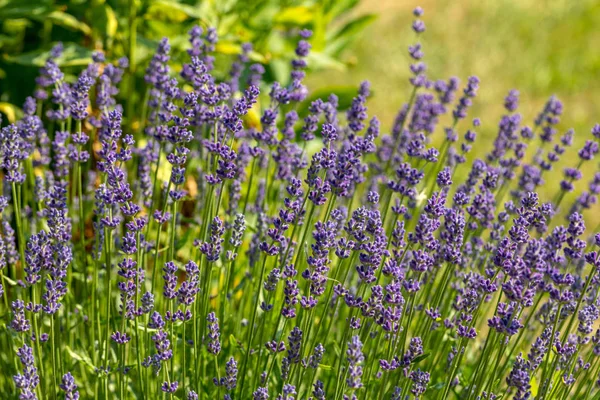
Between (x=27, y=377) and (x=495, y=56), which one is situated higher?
(x=495, y=56)

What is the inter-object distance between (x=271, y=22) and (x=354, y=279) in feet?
7.06

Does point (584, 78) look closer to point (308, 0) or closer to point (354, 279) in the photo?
point (308, 0)

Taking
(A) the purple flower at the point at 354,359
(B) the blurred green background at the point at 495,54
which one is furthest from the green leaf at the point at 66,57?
(B) the blurred green background at the point at 495,54

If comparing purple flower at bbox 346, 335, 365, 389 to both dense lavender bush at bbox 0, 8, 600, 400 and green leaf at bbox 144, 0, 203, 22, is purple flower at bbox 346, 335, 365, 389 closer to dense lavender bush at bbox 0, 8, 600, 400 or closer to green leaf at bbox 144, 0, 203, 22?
dense lavender bush at bbox 0, 8, 600, 400

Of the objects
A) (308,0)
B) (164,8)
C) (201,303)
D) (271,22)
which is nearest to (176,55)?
(164,8)

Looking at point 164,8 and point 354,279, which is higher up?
point 164,8

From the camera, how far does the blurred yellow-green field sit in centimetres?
1021

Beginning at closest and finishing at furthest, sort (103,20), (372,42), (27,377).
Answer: (27,377) < (103,20) < (372,42)

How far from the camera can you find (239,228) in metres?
2.70

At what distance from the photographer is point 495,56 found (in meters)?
11.4

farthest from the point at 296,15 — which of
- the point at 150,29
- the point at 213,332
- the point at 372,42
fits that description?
the point at 372,42

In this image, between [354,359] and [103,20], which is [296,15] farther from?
[354,359]

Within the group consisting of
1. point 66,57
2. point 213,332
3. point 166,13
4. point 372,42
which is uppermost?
point 372,42

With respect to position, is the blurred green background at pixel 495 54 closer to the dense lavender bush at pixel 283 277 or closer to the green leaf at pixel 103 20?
the green leaf at pixel 103 20
